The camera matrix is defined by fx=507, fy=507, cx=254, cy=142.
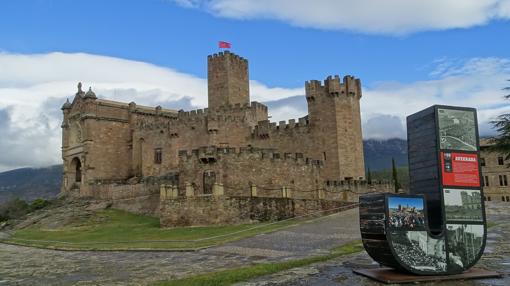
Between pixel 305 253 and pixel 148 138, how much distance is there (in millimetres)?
42173

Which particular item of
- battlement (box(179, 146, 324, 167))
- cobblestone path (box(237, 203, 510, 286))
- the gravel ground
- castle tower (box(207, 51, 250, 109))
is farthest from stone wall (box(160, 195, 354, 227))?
castle tower (box(207, 51, 250, 109))

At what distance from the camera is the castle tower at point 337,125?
4438 cm

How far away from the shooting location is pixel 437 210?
10789mm

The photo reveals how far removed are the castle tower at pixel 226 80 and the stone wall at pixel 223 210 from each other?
26244 millimetres

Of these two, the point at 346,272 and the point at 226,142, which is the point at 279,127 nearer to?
the point at 226,142

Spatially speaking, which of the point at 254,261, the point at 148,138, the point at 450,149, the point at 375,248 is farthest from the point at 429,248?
the point at 148,138

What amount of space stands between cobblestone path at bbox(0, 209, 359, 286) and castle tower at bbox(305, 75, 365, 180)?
21.2 meters

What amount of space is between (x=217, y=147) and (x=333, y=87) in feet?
48.8

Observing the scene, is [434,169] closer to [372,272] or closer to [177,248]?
[372,272]

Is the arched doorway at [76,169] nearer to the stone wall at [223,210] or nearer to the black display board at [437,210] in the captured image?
the stone wall at [223,210]

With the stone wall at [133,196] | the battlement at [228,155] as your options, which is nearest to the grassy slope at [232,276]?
the battlement at [228,155]

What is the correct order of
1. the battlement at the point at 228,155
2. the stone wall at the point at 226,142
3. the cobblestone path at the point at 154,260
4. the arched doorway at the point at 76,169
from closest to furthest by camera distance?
the cobblestone path at the point at 154,260 → the battlement at the point at 228,155 → the stone wall at the point at 226,142 → the arched doorway at the point at 76,169

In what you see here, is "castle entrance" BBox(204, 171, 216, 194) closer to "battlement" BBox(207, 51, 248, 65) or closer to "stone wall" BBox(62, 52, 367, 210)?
"stone wall" BBox(62, 52, 367, 210)

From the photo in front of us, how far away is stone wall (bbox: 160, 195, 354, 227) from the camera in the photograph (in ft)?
96.8
